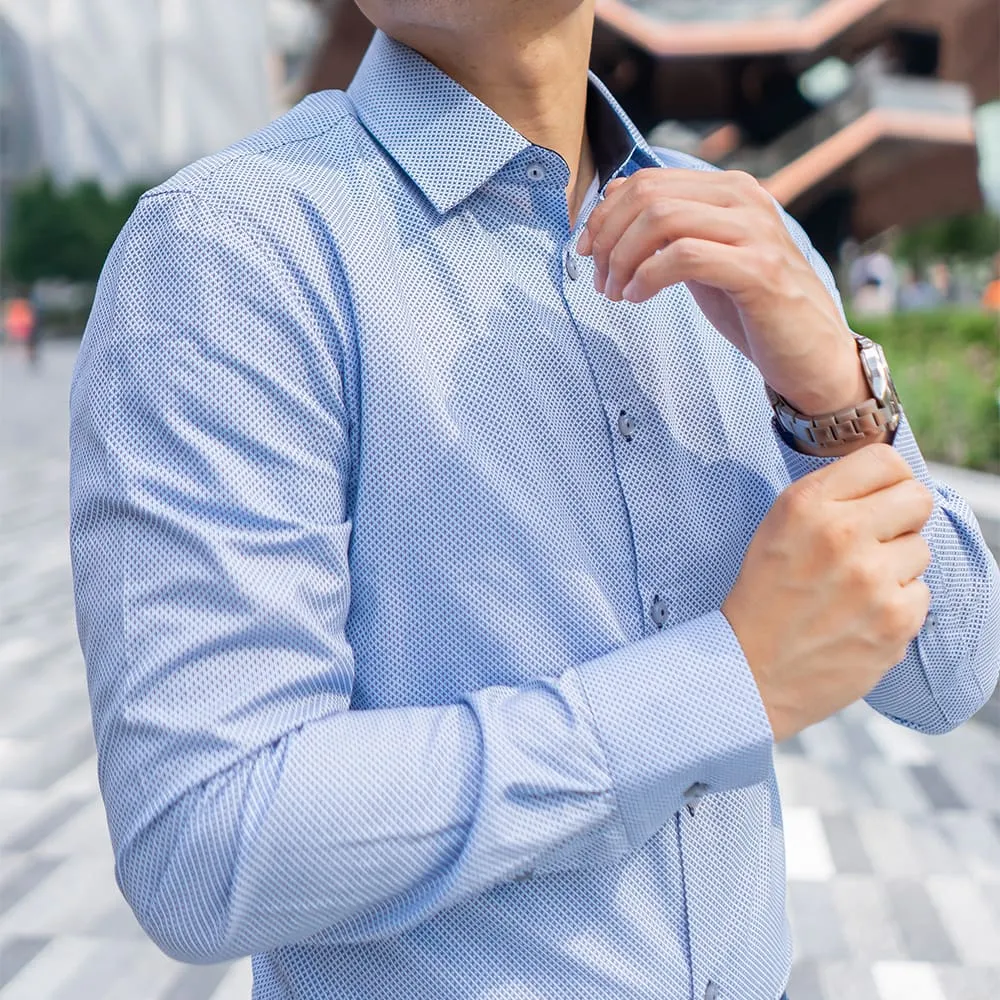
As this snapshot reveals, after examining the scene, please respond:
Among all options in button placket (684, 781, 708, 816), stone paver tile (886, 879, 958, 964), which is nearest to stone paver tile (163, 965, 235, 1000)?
stone paver tile (886, 879, 958, 964)

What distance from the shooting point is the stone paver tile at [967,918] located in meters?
2.65

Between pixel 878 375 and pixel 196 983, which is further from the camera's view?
pixel 196 983

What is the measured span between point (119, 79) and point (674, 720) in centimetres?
6852

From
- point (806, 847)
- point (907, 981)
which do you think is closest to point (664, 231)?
point (907, 981)

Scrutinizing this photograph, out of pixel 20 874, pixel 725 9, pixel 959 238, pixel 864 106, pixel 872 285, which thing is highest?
pixel 20 874

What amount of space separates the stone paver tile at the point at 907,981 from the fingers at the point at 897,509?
2094 millimetres

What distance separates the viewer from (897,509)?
2.72 ft

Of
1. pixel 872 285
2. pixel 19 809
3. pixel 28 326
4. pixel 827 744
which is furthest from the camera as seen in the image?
pixel 28 326

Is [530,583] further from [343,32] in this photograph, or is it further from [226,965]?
[343,32]

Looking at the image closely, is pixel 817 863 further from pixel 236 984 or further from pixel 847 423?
pixel 847 423

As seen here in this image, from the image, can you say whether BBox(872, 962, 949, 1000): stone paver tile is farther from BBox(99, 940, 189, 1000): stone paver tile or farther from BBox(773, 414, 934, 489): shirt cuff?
BBox(773, 414, 934, 489): shirt cuff

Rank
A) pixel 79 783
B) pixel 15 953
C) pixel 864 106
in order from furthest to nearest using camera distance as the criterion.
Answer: pixel 864 106
pixel 79 783
pixel 15 953

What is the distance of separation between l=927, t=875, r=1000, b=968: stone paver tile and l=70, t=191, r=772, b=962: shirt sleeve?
7.69 feet

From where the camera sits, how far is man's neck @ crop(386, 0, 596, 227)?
2.96 feet
